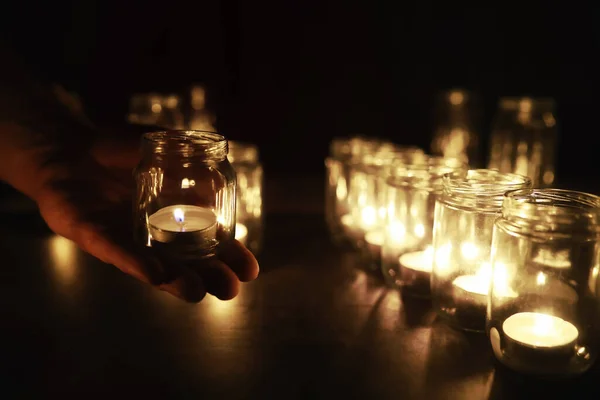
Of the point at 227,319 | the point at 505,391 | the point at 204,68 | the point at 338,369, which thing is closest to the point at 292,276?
the point at 227,319

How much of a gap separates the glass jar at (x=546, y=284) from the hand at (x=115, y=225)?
1.18ft

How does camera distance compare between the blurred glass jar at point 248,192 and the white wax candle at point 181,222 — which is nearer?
the white wax candle at point 181,222

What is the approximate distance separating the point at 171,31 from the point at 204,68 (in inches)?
8.0

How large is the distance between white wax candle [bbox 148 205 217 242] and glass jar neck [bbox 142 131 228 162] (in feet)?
0.28

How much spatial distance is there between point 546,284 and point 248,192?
0.69 m

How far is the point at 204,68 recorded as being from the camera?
239 centimetres

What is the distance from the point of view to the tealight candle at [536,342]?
696 mm

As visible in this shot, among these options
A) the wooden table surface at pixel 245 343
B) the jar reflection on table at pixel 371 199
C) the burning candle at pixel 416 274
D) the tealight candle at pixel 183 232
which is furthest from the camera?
the jar reflection on table at pixel 371 199

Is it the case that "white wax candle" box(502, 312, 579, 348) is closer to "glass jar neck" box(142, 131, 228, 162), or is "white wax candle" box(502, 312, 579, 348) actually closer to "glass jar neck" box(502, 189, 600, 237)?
"glass jar neck" box(502, 189, 600, 237)

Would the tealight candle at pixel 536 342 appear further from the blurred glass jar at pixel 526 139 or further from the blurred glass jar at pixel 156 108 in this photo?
the blurred glass jar at pixel 156 108

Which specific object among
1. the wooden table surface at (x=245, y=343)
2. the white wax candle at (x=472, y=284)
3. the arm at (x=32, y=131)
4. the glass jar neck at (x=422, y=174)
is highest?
the arm at (x=32, y=131)

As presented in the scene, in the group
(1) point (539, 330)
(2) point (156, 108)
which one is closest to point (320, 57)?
(2) point (156, 108)

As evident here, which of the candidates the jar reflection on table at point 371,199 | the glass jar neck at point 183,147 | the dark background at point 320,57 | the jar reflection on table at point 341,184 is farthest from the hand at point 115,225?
the dark background at point 320,57

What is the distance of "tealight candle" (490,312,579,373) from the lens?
2.28ft
